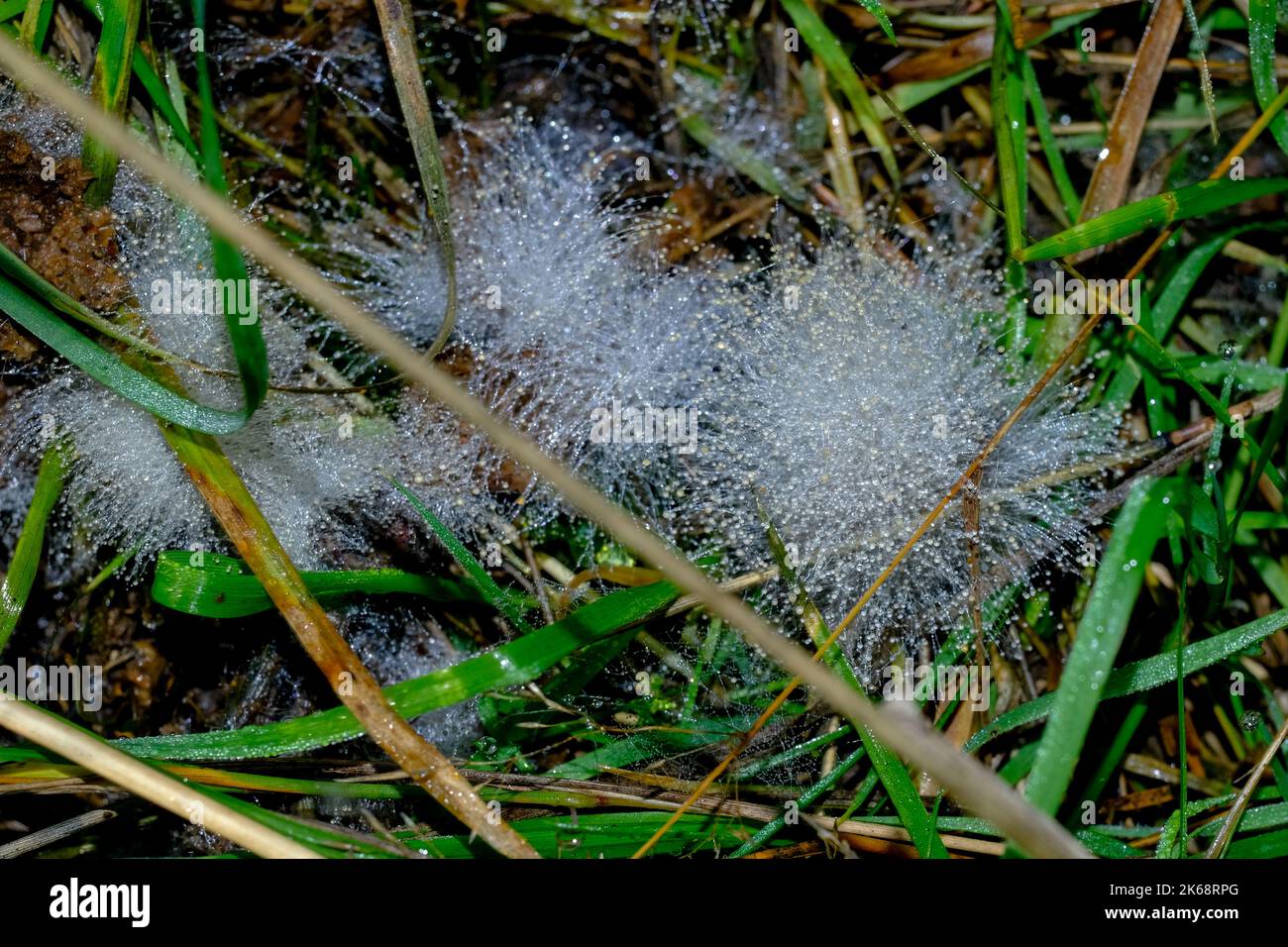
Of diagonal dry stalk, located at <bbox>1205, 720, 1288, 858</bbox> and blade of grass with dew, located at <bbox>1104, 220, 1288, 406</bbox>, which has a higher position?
blade of grass with dew, located at <bbox>1104, 220, 1288, 406</bbox>

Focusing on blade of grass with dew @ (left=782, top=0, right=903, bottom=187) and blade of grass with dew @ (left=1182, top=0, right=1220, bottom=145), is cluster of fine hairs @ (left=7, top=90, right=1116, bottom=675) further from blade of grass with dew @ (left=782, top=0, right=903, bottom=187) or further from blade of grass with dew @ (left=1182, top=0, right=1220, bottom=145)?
blade of grass with dew @ (left=1182, top=0, right=1220, bottom=145)

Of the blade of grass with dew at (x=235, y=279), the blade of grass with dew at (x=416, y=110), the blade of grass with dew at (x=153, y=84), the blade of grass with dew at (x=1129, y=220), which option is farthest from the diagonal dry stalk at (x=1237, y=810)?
the blade of grass with dew at (x=153, y=84)

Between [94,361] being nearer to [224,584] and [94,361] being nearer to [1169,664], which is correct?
[224,584]

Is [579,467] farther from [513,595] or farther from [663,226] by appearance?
[663,226]

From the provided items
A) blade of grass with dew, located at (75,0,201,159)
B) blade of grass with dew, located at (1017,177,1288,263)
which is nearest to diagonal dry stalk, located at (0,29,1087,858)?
blade of grass with dew, located at (75,0,201,159)

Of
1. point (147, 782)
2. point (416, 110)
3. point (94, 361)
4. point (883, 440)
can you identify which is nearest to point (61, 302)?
point (94, 361)

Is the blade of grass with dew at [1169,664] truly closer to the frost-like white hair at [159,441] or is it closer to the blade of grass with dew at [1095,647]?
the blade of grass with dew at [1095,647]
